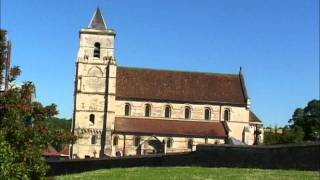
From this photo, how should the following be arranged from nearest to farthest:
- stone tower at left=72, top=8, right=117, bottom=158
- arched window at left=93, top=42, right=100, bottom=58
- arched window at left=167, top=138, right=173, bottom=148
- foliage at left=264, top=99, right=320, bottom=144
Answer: stone tower at left=72, top=8, right=117, bottom=158
arched window at left=167, top=138, right=173, bottom=148
arched window at left=93, top=42, right=100, bottom=58
foliage at left=264, top=99, right=320, bottom=144

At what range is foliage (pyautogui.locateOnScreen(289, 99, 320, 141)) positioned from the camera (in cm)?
10606

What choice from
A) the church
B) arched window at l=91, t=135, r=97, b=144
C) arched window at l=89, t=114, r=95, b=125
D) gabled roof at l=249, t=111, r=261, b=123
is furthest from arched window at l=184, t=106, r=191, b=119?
arched window at l=91, t=135, r=97, b=144

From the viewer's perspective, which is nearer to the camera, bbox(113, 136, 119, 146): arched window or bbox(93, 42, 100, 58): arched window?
bbox(113, 136, 119, 146): arched window

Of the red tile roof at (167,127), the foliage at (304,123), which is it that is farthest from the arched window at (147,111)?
the foliage at (304,123)

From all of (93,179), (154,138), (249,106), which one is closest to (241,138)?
(249,106)

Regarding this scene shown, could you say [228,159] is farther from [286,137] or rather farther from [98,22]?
[286,137]

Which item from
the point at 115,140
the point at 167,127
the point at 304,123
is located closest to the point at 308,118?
the point at 304,123

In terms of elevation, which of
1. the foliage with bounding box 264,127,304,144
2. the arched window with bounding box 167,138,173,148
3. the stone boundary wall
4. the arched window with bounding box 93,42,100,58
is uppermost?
the arched window with bounding box 93,42,100,58

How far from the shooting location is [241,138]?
79688 millimetres

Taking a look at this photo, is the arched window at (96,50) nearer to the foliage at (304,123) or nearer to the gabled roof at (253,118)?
the gabled roof at (253,118)

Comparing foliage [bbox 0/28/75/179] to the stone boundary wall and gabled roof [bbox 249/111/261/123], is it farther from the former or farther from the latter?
gabled roof [bbox 249/111/261/123]

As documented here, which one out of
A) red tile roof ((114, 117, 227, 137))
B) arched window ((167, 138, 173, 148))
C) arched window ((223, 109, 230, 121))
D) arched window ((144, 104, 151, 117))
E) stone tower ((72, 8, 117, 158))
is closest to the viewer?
stone tower ((72, 8, 117, 158))

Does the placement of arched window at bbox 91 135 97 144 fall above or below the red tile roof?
below

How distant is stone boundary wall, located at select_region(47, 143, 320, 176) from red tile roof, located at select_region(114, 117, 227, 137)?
4232cm
